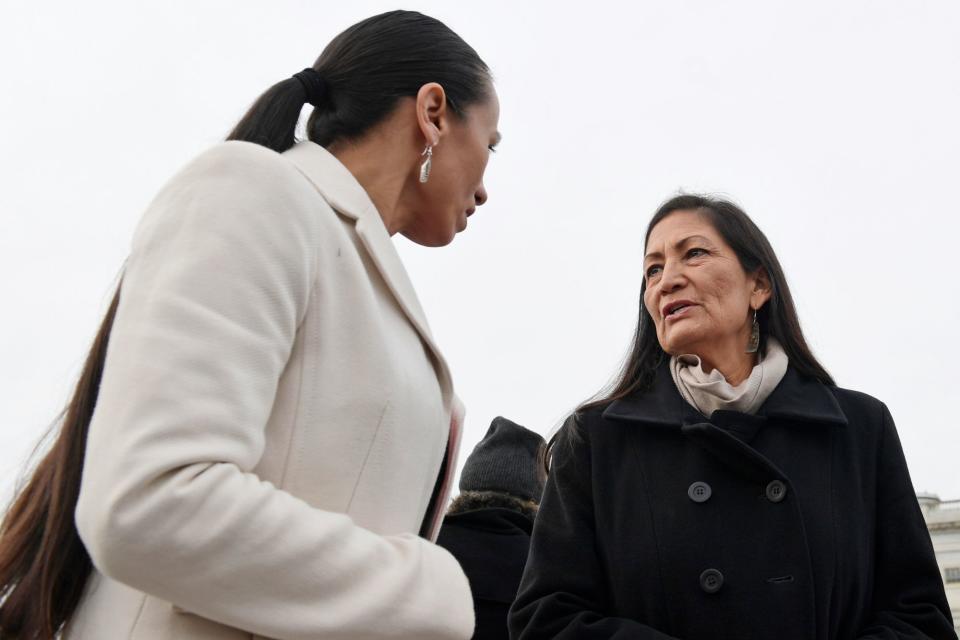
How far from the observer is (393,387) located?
1692mm

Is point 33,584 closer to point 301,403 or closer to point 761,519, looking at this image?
point 301,403

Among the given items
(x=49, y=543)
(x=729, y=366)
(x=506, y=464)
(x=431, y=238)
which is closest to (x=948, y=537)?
(x=506, y=464)

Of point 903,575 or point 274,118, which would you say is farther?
point 903,575

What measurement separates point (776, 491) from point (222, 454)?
200 cm

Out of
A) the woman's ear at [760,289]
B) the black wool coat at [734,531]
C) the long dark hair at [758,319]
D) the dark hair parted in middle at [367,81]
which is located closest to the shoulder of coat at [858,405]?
the black wool coat at [734,531]

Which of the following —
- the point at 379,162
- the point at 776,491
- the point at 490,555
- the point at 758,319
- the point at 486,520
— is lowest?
the point at 490,555

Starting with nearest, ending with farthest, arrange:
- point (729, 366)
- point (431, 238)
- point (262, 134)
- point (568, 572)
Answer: point (262, 134) < point (431, 238) < point (568, 572) < point (729, 366)

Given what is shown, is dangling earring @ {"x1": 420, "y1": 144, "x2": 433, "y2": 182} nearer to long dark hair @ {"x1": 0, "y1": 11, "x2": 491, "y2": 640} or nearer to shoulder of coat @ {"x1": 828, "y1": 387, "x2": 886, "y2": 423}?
long dark hair @ {"x1": 0, "y1": 11, "x2": 491, "y2": 640}

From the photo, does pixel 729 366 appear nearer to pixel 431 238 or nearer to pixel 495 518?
pixel 495 518

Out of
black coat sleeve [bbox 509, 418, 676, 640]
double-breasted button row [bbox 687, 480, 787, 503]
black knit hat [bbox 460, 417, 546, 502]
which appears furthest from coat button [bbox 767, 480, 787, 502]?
black knit hat [bbox 460, 417, 546, 502]

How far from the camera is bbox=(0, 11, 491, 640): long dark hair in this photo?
1.54m

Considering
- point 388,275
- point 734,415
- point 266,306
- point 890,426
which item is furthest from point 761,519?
point 266,306

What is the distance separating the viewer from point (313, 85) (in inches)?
81.3

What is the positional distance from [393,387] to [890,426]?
213 centimetres
